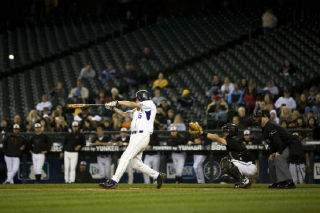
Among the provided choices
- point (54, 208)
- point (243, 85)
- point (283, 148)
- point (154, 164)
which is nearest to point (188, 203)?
point (54, 208)

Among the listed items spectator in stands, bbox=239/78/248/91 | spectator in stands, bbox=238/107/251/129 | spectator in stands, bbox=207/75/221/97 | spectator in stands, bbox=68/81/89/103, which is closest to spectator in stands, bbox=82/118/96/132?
spectator in stands, bbox=68/81/89/103

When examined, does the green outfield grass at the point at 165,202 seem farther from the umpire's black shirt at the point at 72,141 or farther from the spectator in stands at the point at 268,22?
the spectator in stands at the point at 268,22

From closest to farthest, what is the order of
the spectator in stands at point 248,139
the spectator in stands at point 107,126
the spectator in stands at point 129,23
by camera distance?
the spectator in stands at point 248,139, the spectator in stands at point 107,126, the spectator in stands at point 129,23

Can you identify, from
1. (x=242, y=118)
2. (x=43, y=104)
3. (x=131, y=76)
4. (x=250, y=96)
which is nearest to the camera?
(x=242, y=118)

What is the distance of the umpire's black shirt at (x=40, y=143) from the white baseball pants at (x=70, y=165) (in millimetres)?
669

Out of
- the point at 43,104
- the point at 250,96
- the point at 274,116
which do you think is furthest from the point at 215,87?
the point at 43,104

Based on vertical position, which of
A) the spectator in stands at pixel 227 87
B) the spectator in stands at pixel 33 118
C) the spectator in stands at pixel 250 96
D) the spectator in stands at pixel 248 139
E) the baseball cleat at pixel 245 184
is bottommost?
the baseball cleat at pixel 245 184

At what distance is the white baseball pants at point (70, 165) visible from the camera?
1853 centimetres

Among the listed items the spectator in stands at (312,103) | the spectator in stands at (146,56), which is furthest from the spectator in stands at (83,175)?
the spectator in stands at (146,56)

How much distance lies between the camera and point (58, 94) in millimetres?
23359

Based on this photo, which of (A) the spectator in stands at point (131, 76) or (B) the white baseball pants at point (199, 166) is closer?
(B) the white baseball pants at point (199, 166)

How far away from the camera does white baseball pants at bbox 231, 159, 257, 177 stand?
13164mm

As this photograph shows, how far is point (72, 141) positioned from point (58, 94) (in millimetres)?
5230

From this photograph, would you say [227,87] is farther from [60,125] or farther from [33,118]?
[33,118]
